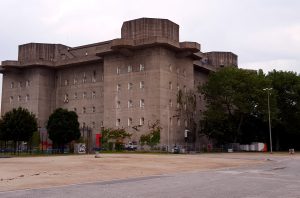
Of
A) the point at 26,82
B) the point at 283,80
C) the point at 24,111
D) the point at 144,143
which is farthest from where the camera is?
the point at 26,82

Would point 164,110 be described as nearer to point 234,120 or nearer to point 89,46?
point 234,120

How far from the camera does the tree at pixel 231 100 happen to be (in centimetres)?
7006

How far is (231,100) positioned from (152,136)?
16.5 m

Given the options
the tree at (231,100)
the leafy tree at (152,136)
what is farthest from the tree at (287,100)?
the leafy tree at (152,136)

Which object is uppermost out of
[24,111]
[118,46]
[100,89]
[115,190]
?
[118,46]

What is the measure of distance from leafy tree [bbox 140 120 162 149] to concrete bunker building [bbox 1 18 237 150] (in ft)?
3.66

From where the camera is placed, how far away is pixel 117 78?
74688 millimetres

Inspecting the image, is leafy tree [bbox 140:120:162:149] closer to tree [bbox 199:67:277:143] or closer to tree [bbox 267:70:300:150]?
tree [bbox 199:67:277:143]

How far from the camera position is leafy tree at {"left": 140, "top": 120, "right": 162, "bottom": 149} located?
66.6m

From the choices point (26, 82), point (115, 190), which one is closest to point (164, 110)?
point (26, 82)

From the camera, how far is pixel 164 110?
2719 inches

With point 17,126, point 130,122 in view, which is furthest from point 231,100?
point 17,126

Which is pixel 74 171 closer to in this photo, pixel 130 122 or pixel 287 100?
pixel 130 122

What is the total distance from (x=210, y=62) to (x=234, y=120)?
89.9 feet
